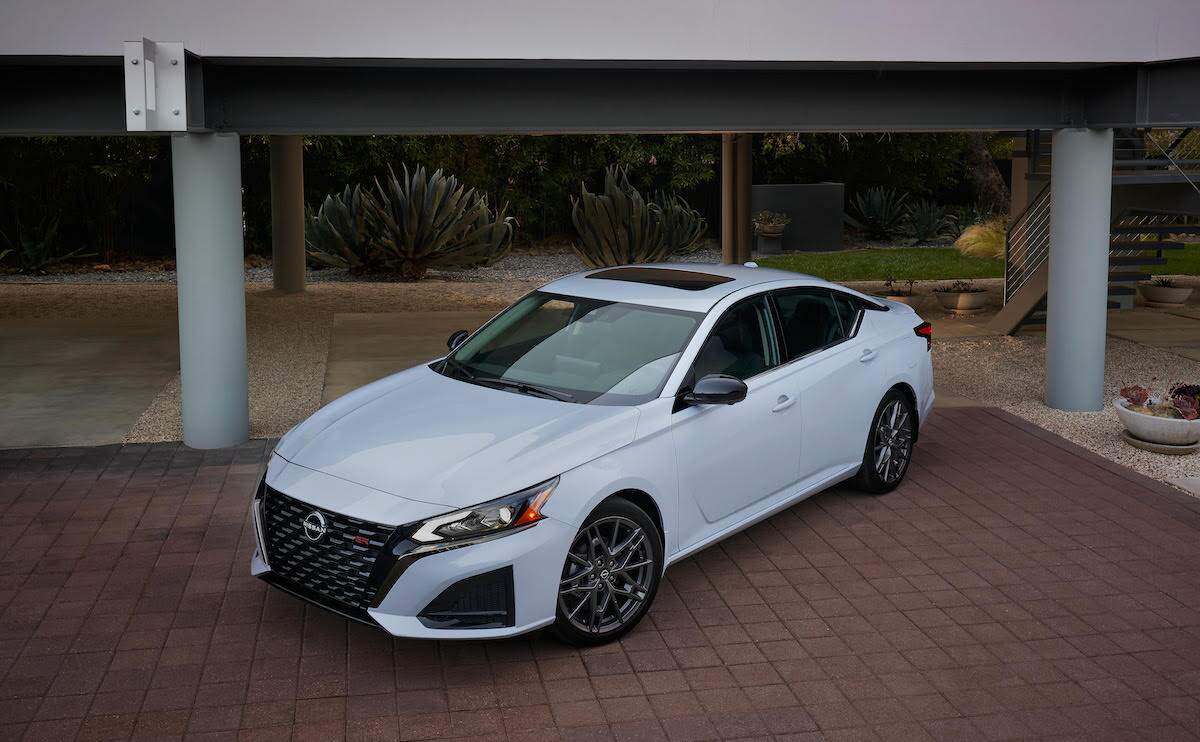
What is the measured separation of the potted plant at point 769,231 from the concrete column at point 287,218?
1014 cm

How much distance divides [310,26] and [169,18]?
92 centimetres

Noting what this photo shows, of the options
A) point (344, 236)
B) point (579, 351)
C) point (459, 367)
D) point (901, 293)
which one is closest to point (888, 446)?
point (579, 351)

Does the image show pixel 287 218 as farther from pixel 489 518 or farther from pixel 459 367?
pixel 489 518

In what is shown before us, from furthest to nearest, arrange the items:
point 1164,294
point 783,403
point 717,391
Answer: point 1164,294, point 783,403, point 717,391

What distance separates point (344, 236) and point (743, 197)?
640cm

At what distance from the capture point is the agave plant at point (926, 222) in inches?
1051

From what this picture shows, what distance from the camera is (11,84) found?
8570 mm

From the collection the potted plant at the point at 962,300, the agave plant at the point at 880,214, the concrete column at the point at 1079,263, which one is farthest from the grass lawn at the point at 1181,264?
the concrete column at the point at 1079,263

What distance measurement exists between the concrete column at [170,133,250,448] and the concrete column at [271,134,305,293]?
9318 millimetres

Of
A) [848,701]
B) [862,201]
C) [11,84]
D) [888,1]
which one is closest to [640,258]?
[862,201]

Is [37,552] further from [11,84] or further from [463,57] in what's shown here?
[463,57]

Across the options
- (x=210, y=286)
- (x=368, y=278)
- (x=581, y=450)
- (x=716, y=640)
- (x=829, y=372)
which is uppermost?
(x=210, y=286)

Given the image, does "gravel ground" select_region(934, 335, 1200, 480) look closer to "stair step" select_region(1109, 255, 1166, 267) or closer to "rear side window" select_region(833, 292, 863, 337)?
"stair step" select_region(1109, 255, 1166, 267)

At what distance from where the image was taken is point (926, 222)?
26.6m
